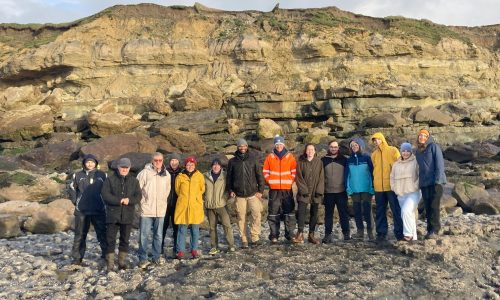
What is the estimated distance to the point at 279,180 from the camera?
27.6 ft

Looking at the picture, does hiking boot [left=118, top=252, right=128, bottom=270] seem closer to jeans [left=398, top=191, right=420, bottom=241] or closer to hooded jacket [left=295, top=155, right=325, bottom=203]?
hooded jacket [left=295, top=155, right=325, bottom=203]

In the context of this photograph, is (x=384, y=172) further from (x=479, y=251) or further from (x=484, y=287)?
(x=484, y=287)

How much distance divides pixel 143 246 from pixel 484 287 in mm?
4906

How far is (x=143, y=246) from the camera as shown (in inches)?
300

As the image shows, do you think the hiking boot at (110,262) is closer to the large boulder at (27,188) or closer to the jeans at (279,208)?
the jeans at (279,208)

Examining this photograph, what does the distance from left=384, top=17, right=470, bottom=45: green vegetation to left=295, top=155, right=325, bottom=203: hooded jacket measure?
37764 mm

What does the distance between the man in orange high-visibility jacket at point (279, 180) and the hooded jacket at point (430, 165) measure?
2101 millimetres

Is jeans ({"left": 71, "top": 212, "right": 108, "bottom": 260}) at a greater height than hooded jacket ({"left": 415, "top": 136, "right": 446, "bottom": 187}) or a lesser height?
lesser

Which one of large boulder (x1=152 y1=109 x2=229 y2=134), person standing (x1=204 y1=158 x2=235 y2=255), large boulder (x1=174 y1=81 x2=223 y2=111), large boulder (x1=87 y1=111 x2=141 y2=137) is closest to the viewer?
person standing (x1=204 y1=158 x2=235 y2=255)

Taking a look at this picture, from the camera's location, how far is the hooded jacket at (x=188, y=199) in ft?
26.1

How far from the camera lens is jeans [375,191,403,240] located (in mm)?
8211

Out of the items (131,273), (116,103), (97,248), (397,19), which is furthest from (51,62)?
(131,273)

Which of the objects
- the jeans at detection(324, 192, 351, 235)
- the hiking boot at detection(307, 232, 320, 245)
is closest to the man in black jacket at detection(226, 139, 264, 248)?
the hiking boot at detection(307, 232, 320, 245)

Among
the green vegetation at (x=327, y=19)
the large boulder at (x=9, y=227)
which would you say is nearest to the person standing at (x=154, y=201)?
the large boulder at (x=9, y=227)
